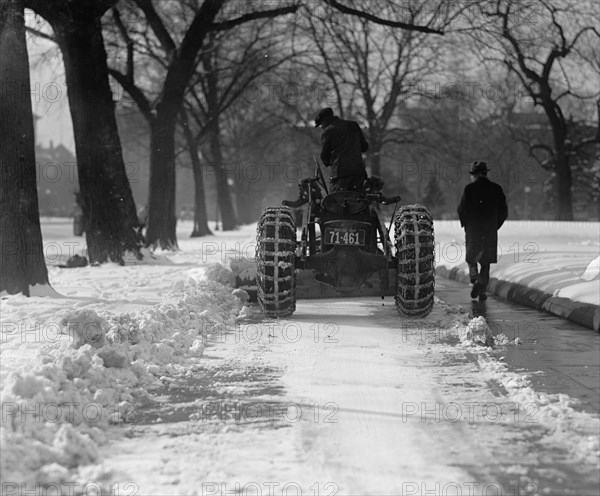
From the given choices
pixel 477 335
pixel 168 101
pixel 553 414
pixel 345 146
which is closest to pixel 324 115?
pixel 345 146

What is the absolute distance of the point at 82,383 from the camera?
→ 5.26 m

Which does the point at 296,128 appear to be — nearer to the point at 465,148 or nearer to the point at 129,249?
the point at 465,148

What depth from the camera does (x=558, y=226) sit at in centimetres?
2842

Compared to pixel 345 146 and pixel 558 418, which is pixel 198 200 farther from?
pixel 558 418

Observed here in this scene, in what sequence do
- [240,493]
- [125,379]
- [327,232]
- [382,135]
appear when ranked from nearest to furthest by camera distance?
[240,493], [125,379], [327,232], [382,135]

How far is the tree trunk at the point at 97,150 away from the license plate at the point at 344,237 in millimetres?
7852

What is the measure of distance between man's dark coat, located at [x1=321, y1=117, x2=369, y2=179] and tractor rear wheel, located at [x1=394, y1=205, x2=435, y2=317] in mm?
982

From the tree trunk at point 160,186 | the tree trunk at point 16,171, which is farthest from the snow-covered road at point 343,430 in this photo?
the tree trunk at point 160,186

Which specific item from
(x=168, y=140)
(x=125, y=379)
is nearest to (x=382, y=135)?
(x=168, y=140)

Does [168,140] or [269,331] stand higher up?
[168,140]

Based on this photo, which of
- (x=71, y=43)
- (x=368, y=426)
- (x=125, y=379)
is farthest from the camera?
(x=71, y=43)

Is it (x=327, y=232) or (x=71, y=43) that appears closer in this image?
(x=327, y=232)

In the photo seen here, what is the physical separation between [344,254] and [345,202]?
2.27 feet

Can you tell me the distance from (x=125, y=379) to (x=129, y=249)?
11010mm
